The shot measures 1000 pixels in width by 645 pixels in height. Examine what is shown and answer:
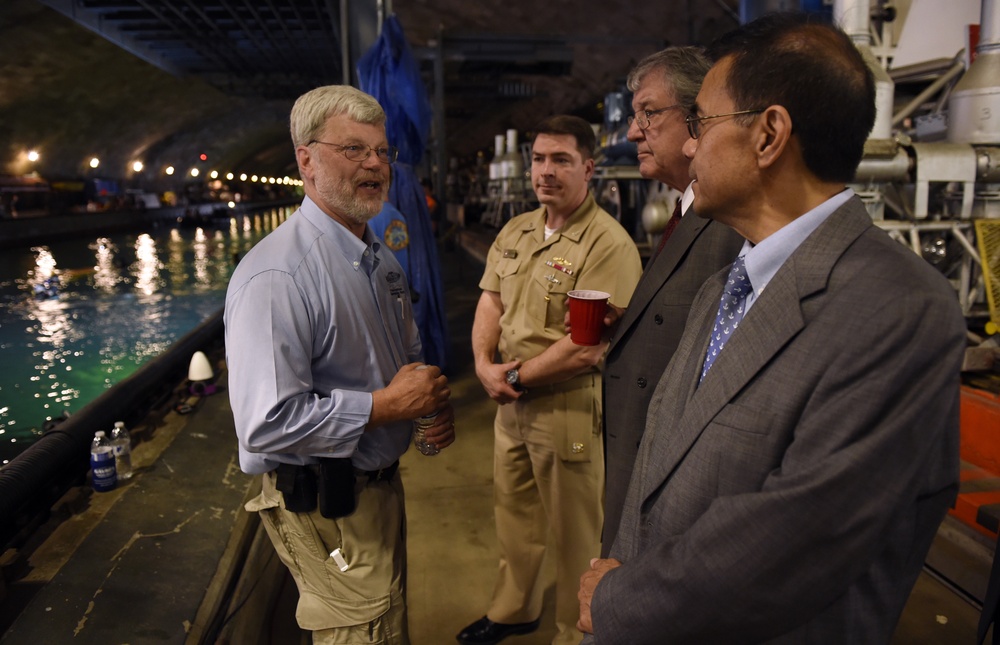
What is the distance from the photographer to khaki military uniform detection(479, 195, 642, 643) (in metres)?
2.32

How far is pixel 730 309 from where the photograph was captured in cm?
124

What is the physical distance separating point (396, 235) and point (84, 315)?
26.9 ft

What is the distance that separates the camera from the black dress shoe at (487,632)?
250cm

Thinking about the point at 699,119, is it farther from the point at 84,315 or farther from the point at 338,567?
the point at 84,315

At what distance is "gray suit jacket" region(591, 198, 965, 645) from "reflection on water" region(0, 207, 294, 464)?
4585 mm

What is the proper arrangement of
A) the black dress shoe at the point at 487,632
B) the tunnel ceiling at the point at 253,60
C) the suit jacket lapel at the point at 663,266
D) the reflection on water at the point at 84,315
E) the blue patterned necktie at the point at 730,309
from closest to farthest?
the blue patterned necktie at the point at 730,309, the suit jacket lapel at the point at 663,266, the black dress shoe at the point at 487,632, the reflection on water at the point at 84,315, the tunnel ceiling at the point at 253,60

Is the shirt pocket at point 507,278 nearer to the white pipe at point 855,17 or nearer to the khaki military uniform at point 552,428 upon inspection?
the khaki military uniform at point 552,428

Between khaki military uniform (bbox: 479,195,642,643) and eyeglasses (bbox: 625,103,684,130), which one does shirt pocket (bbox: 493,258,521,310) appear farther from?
eyeglasses (bbox: 625,103,684,130)

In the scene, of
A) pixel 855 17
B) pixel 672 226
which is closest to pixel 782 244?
pixel 672 226

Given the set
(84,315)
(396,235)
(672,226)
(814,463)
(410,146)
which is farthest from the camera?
(84,315)

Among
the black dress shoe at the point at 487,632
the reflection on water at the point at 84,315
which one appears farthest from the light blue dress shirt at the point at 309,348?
the reflection on water at the point at 84,315

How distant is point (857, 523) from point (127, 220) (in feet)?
96.5

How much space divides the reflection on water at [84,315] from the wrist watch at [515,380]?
3565mm

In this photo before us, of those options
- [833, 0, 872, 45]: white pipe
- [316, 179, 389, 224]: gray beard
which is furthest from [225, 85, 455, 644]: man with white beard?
[833, 0, 872, 45]: white pipe
